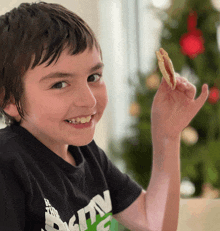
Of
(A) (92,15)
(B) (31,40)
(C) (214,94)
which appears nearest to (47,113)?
(B) (31,40)

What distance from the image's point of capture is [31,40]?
2.31 ft

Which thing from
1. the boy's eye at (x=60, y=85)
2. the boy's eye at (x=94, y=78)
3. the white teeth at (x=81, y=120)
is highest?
the boy's eye at (x=60, y=85)

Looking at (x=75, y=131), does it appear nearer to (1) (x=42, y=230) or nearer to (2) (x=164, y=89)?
(1) (x=42, y=230)

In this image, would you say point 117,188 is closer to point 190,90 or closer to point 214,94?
point 190,90

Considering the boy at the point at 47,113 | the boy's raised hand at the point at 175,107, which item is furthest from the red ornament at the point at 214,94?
the boy at the point at 47,113

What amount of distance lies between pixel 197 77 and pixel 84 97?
1.55 meters

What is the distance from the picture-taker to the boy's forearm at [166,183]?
989mm

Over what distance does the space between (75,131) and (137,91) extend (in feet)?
5.19

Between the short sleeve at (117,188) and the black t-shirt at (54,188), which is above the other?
the black t-shirt at (54,188)

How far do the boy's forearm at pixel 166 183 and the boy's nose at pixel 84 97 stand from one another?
0.32 m

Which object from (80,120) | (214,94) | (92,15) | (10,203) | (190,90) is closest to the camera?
(10,203)

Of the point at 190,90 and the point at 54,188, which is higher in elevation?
the point at 190,90

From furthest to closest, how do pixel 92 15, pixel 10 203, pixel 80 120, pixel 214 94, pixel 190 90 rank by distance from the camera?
1. pixel 92 15
2. pixel 214 94
3. pixel 190 90
4. pixel 80 120
5. pixel 10 203

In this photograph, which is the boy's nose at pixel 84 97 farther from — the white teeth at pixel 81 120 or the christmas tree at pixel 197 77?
the christmas tree at pixel 197 77
